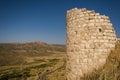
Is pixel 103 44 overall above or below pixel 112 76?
above

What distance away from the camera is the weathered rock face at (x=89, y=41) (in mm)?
8250

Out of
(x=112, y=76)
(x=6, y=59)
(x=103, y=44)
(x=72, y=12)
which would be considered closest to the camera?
(x=112, y=76)

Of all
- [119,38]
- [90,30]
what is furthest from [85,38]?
[119,38]

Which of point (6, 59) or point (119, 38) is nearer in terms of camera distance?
point (119, 38)

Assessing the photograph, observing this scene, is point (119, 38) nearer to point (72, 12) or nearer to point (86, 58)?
point (86, 58)

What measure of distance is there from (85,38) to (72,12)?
6.10 feet

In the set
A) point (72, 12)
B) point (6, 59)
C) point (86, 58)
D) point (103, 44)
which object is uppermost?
point (72, 12)

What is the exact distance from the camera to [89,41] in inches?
330

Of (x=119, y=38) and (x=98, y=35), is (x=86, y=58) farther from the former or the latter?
(x=119, y=38)

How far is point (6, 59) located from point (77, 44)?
5167 inches

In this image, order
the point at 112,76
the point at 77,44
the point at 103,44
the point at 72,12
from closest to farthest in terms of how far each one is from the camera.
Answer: the point at 112,76 → the point at 103,44 → the point at 77,44 → the point at 72,12

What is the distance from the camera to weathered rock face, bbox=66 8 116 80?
825cm

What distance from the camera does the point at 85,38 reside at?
8.54m

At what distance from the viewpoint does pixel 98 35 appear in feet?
27.2
